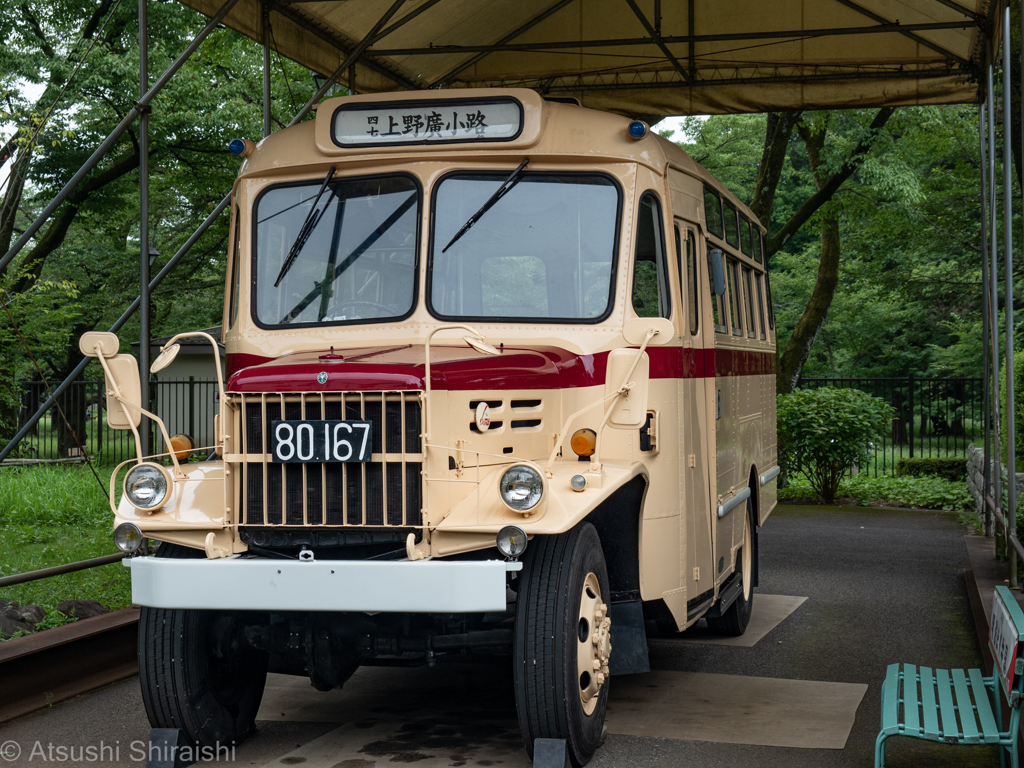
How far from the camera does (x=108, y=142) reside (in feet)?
25.8

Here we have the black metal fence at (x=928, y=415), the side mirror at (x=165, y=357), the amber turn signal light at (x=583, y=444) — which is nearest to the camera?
the side mirror at (x=165, y=357)

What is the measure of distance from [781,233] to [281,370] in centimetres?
1613

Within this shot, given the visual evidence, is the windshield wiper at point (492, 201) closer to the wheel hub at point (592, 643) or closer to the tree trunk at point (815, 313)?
the wheel hub at point (592, 643)

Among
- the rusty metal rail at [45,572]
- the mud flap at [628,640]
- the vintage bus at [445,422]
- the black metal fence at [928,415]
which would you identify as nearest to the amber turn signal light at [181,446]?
the vintage bus at [445,422]

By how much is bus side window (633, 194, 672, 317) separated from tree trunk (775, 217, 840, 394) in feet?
50.7

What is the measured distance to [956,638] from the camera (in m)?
8.79

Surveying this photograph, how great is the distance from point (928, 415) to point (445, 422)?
21.3 metres

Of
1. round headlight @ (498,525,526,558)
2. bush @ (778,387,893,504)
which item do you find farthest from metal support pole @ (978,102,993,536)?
round headlight @ (498,525,526,558)

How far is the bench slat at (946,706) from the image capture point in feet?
16.8

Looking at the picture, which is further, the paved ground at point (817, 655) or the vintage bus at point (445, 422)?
the paved ground at point (817, 655)

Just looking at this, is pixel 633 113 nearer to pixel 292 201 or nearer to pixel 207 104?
pixel 292 201

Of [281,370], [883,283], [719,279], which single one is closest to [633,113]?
[719,279]

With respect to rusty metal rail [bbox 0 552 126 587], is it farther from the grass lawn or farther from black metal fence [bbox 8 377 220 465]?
black metal fence [bbox 8 377 220 465]

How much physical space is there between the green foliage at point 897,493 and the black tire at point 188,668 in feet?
46.5
